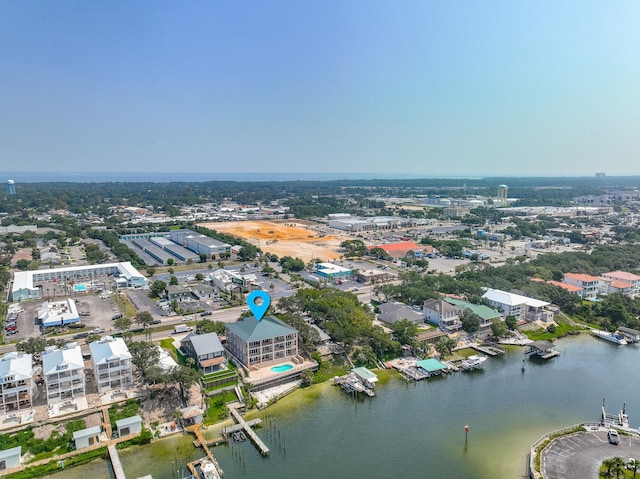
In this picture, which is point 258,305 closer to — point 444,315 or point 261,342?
point 261,342

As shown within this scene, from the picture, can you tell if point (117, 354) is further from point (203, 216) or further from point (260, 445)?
point (203, 216)

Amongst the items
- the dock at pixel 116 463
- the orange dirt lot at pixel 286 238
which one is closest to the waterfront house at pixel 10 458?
the dock at pixel 116 463

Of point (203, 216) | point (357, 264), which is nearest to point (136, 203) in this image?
point (203, 216)

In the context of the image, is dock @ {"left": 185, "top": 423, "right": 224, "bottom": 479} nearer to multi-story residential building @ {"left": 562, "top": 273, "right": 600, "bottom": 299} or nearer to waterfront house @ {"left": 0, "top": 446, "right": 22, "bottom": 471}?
waterfront house @ {"left": 0, "top": 446, "right": 22, "bottom": 471}

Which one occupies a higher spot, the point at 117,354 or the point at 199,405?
the point at 117,354

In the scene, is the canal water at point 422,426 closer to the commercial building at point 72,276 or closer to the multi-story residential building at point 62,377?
the multi-story residential building at point 62,377

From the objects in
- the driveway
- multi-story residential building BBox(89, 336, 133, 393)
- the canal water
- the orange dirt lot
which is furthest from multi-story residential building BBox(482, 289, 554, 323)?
multi-story residential building BBox(89, 336, 133, 393)
